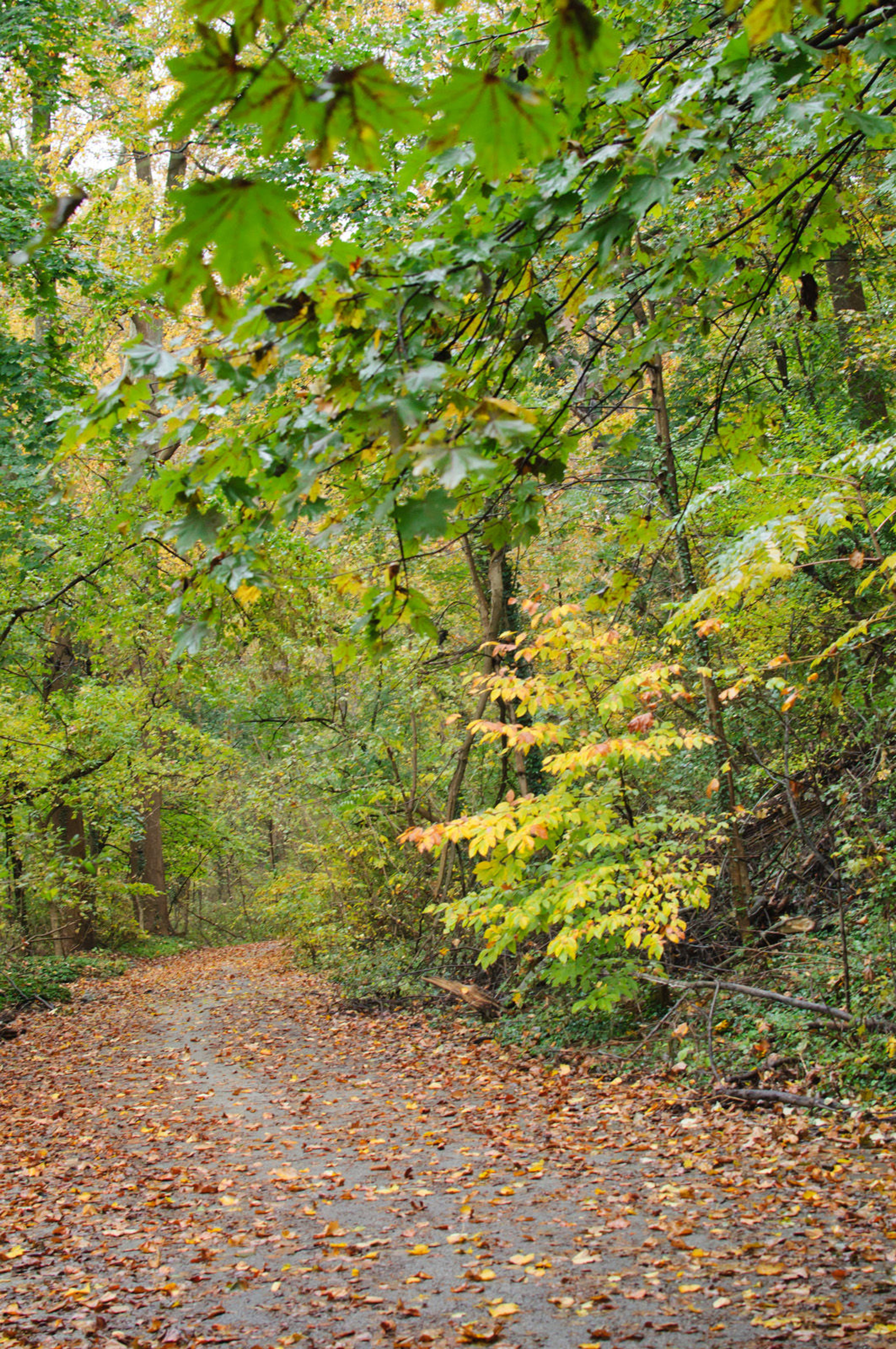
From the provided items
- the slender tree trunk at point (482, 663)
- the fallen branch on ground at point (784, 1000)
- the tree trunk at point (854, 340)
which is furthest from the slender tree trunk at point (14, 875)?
the tree trunk at point (854, 340)

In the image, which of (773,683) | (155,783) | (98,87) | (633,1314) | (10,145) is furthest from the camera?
(155,783)

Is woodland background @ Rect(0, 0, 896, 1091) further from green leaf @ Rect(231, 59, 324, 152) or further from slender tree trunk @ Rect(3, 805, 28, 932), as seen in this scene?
slender tree trunk @ Rect(3, 805, 28, 932)

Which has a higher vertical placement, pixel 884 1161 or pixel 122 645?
pixel 122 645

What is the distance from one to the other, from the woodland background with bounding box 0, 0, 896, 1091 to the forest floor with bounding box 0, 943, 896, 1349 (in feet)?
3.02

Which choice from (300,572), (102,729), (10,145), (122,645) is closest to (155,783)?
(102,729)

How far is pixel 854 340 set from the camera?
32.2 feet

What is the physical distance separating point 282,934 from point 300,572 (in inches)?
595

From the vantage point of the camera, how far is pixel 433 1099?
675 cm

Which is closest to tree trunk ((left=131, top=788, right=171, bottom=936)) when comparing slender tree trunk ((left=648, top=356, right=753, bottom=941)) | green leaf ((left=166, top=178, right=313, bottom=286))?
slender tree trunk ((left=648, top=356, right=753, bottom=941))

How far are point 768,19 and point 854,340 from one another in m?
9.65

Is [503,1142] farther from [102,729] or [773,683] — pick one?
[102,729]

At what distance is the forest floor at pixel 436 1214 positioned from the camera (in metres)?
3.22

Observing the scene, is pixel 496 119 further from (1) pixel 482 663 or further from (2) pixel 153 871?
(2) pixel 153 871

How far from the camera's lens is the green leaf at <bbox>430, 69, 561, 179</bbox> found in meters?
1.46
